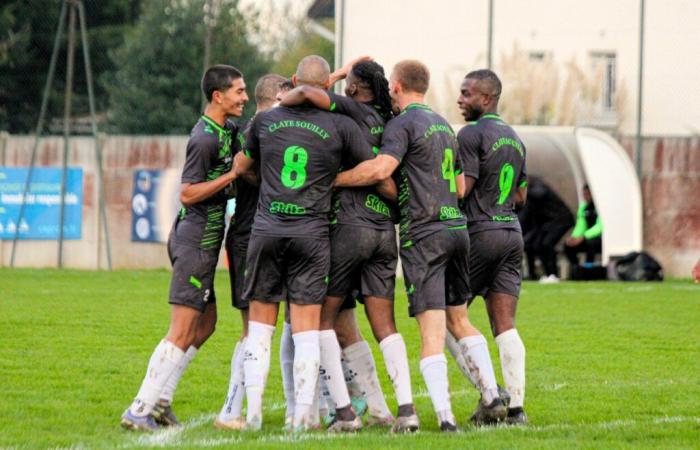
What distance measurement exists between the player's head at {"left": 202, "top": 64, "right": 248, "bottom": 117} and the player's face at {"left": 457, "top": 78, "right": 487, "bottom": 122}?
1.41 meters

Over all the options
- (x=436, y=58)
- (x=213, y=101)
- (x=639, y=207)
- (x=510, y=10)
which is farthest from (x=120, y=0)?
(x=213, y=101)

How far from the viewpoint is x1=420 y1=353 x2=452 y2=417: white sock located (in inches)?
305

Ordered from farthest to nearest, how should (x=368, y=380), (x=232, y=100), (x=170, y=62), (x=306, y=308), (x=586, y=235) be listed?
(x=170, y=62) → (x=586, y=235) → (x=368, y=380) → (x=232, y=100) → (x=306, y=308)

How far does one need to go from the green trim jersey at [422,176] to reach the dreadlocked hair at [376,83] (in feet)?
0.70

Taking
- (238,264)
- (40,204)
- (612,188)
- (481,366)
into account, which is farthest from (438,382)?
(40,204)

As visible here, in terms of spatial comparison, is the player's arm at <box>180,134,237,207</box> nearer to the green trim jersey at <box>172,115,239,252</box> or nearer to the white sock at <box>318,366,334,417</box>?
the green trim jersey at <box>172,115,239,252</box>

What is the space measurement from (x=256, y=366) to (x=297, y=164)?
118cm

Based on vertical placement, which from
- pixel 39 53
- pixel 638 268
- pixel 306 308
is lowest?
pixel 638 268

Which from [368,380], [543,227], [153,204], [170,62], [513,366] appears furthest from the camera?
[170,62]

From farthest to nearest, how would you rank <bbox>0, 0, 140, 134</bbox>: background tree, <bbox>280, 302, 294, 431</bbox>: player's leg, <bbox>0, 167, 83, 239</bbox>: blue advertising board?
1. <bbox>0, 0, 140, 134</bbox>: background tree
2. <bbox>0, 167, 83, 239</bbox>: blue advertising board
3. <bbox>280, 302, 294, 431</bbox>: player's leg

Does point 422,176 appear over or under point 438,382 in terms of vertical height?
over

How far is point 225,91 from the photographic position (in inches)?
321

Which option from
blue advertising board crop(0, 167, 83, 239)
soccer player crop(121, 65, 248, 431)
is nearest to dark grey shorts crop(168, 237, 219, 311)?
soccer player crop(121, 65, 248, 431)

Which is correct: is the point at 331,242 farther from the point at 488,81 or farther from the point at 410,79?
the point at 488,81
